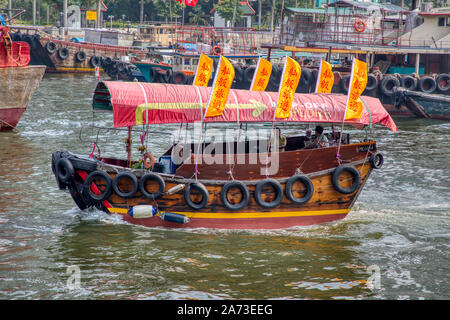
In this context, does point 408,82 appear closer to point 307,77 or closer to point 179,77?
point 307,77

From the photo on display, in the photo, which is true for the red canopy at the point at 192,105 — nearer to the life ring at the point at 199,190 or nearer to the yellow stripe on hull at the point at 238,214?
the life ring at the point at 199,190

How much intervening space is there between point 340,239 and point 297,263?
174 centimetres

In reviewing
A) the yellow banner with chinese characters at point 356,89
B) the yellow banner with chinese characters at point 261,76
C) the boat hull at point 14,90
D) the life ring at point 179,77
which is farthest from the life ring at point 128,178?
the life ring at point 179,77

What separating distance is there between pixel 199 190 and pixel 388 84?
849 inches

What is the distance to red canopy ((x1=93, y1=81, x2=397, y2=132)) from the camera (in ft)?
37.0

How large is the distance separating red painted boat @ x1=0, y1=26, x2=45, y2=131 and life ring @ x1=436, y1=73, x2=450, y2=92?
20.5 m

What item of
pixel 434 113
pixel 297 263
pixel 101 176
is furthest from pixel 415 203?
pixel 434 113

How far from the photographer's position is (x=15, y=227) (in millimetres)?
12461

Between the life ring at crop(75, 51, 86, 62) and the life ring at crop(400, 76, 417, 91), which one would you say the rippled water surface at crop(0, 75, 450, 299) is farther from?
the life ring at crop(75, 51, 86, 62)

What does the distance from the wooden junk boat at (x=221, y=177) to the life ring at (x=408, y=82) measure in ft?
→ 62.8

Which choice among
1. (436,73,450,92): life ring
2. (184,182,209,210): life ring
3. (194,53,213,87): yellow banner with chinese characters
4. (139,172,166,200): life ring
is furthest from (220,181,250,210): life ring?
(436,73,450,92): life ring

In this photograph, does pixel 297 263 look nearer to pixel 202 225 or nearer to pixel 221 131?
pixel 202 225

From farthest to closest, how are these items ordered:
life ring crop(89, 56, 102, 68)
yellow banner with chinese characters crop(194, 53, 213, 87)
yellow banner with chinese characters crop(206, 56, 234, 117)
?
life ring crop(89, 56, 102, 68) → yellow banner with chinese characters crop(194, 53, 213, 87) → yellow banner with chinese characters crop(206, 56, 234, 117)

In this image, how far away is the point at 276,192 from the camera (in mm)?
12102
